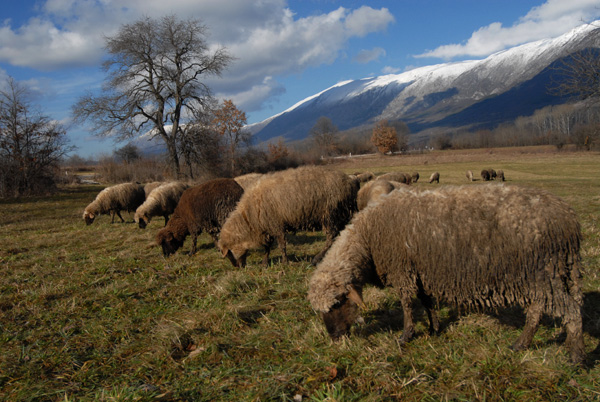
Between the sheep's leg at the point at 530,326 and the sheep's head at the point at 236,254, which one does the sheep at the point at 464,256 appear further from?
the sheep's head at the point at 236,254

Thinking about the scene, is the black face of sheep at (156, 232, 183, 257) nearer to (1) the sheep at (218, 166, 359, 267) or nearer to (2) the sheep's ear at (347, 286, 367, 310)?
(1) the sheep at (218, 166, 359, 267)

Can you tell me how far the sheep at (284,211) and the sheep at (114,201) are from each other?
1010 centimetres

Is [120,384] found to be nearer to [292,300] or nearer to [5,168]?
[292,300]

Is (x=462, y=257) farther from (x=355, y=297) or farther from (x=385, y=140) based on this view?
(x=385, y=140)

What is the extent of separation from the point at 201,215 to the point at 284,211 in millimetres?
2712

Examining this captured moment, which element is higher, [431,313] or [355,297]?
[355,297]

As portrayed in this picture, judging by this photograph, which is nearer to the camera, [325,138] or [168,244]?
[168,244]

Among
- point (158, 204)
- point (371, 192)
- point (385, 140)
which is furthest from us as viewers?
point (385, 140)

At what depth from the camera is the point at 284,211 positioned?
701cm

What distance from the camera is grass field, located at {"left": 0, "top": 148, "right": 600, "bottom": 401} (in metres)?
3.04

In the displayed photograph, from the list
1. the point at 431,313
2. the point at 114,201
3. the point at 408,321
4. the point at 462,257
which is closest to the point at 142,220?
the point at 114,201

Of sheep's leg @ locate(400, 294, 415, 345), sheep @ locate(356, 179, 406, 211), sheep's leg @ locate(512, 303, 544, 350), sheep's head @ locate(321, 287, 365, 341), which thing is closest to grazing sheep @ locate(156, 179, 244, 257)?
sheep @ locate(356, 179, 406, 211)

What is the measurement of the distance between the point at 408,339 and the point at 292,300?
5.87ft

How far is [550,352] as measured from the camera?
3.46 metres
